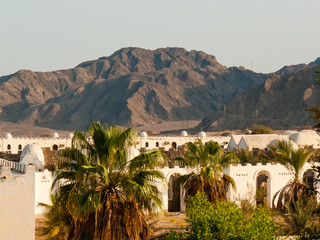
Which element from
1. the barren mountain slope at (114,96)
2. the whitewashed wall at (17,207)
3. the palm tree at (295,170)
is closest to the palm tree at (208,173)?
the palm tree at (295,170)

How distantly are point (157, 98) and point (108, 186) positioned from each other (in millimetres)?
135028

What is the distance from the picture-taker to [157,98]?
14675 centimetres

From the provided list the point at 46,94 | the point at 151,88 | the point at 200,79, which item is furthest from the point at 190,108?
the point at 46,94

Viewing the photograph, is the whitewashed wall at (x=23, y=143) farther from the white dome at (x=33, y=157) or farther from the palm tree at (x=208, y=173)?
the palm tree at (x=208, y=173)

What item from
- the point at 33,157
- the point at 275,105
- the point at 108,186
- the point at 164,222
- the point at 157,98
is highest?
the point at 157,98

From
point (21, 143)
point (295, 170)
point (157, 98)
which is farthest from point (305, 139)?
point (157, 98)

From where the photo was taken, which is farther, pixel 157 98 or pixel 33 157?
pixel 157 98

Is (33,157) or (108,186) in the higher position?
(33,157)

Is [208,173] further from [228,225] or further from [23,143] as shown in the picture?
[23,143]

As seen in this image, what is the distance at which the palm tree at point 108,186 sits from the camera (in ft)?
38.3

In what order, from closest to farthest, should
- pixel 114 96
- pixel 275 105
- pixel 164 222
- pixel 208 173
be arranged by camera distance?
pixel 208 173 < pixel 164 222 < pixel 275 105 < pixel 114 96

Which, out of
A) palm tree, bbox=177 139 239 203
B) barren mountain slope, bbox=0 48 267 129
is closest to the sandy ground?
palm tree, bbox=177 139 239 203

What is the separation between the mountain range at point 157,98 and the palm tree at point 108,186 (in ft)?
297

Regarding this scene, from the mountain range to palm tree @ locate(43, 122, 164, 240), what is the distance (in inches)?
3562
